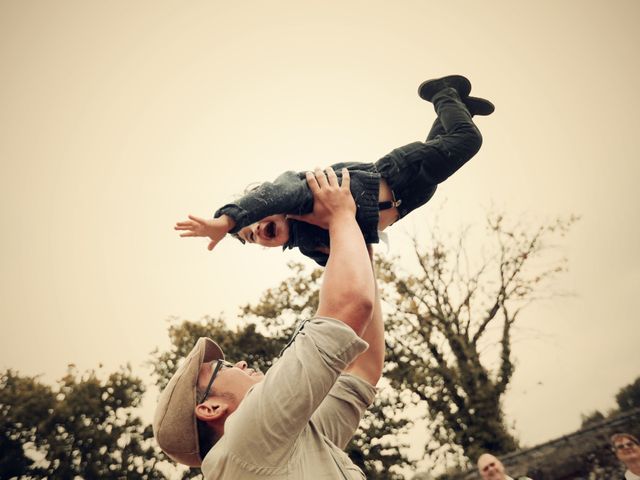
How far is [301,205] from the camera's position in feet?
7.46

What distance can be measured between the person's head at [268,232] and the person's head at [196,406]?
765 millimetres

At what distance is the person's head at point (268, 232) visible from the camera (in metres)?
2.49

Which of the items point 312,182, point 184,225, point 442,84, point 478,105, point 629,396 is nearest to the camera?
point 184,225

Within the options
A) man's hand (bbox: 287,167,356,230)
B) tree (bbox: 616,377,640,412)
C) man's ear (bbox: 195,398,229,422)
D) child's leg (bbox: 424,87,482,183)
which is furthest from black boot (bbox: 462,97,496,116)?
tree (bbox: 616,377,640,412)

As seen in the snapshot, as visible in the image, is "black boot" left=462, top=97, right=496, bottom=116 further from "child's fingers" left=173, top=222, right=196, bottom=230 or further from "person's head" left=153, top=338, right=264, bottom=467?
"person's head" left=153, top=338, right=264, bottom=467

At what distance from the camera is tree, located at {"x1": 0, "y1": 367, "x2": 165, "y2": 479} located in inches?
587

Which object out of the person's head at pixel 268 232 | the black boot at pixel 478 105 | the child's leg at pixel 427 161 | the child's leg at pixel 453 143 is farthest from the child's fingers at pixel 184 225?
the black boot at pixel 478 105

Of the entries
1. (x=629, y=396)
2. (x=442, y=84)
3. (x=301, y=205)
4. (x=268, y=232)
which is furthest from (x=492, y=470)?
(x=629, y=396)

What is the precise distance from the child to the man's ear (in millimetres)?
740

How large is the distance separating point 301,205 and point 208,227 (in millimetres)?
561

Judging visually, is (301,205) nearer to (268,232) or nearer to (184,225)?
(268,232)

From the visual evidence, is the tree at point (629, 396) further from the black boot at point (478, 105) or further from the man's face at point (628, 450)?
the black boot at point (478, 105)

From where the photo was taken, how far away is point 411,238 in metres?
18.2

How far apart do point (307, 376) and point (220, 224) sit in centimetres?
99
